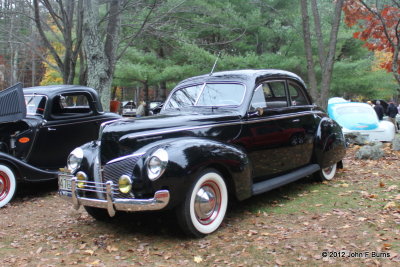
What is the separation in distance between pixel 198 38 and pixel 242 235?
15469 mm

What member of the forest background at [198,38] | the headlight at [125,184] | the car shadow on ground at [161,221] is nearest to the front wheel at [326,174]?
the car shadow on ground at [161,221]

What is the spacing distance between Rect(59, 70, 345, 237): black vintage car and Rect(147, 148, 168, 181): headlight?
1 centimetres

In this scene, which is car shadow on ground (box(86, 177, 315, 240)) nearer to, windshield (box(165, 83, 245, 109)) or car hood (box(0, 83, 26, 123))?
windshield (box(165, 83, 245, 109))

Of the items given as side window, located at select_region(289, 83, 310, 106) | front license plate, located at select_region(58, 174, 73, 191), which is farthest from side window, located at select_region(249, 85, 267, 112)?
front license plate, located at select_region(58, 174, 73, 191)

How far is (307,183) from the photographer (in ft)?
22.7

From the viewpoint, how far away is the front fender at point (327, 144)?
6449 mm

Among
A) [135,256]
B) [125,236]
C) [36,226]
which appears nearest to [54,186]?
[36,226]

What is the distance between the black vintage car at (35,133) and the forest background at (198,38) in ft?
9.31

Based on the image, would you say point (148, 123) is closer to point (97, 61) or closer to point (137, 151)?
point (137, 151)

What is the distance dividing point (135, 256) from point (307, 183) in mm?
3904

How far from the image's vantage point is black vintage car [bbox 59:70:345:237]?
4.08 metres

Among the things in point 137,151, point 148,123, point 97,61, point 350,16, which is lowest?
point 137,151

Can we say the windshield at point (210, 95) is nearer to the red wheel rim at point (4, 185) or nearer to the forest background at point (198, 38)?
the red wheel rim at point (4, 185)

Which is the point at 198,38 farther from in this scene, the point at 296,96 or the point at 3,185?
the point at 3,185
